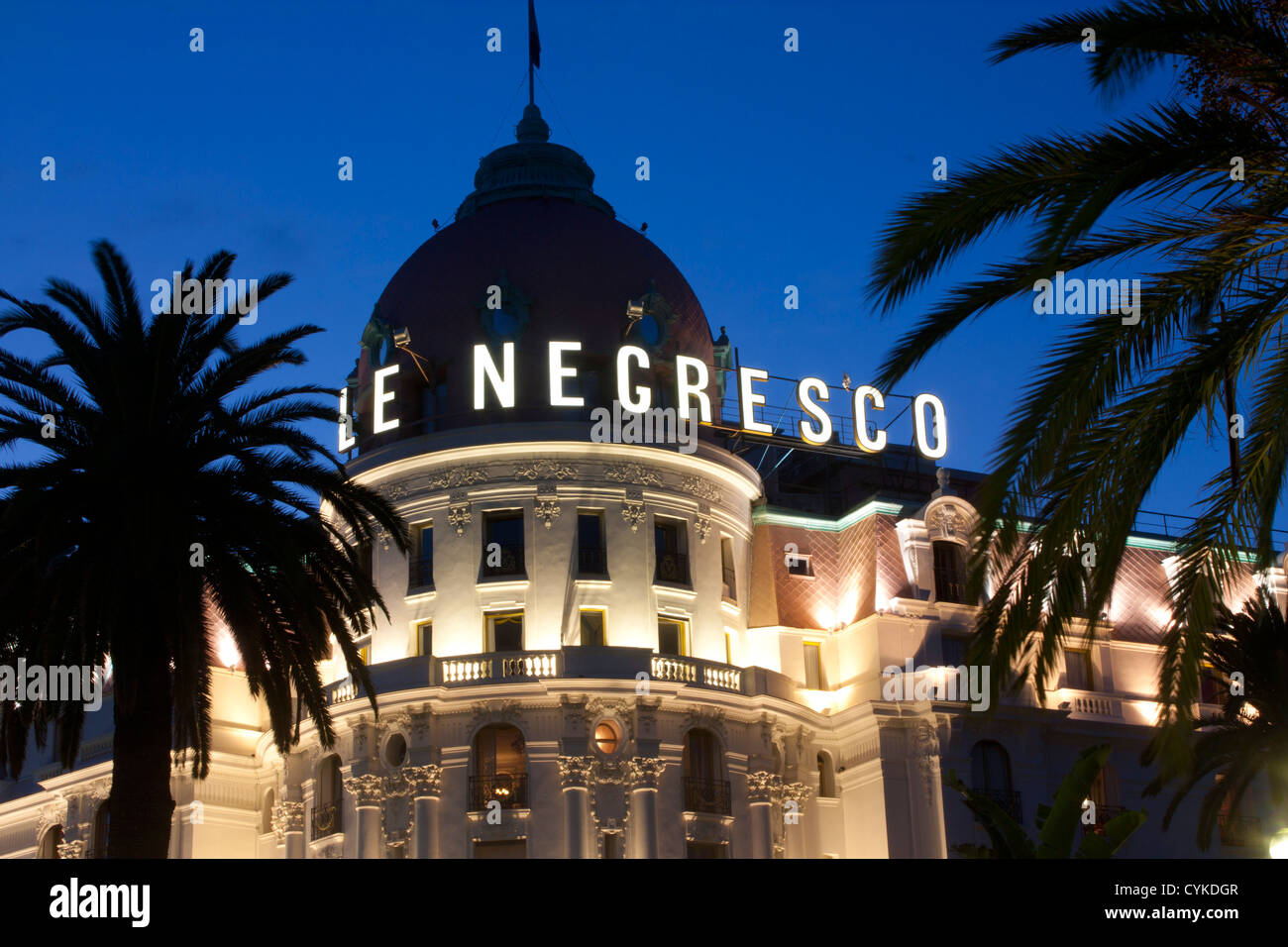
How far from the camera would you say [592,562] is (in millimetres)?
54375

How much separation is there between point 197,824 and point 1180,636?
4447cm

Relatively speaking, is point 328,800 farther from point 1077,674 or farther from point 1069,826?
point 1077,674

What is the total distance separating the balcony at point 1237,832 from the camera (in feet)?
189

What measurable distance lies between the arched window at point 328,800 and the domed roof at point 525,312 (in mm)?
11485

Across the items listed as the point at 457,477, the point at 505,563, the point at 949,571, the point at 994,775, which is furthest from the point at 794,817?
the point at 457,477

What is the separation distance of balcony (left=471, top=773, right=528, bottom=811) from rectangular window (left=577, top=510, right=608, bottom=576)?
711 centimetres

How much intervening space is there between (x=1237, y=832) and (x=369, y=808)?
96.8 ft

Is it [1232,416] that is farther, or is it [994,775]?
[994,775]

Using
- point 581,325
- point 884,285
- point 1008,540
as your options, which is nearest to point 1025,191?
point 884,285

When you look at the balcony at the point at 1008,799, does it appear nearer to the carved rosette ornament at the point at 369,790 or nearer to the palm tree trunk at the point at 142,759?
the carved rosette ornament at the point at 369,790

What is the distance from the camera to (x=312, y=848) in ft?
174

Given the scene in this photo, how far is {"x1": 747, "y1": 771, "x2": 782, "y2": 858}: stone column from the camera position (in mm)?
52500

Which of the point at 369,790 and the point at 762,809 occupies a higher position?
the point at 369,790
